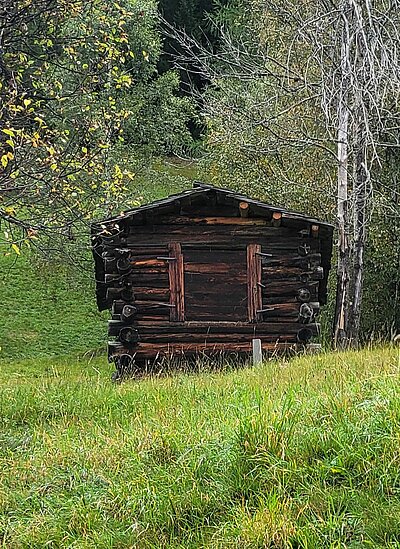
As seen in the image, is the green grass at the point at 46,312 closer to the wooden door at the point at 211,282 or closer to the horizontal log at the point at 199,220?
the horizontal log at the point at 199,220

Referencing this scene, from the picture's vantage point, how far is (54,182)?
8211 millimetres

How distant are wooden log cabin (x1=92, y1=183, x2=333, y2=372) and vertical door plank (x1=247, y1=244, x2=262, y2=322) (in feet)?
0.06

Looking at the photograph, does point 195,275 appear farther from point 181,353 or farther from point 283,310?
point 283,310

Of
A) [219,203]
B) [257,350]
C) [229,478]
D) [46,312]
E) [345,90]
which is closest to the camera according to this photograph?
[229,478]

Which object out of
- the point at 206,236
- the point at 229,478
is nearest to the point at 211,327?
the point at 206,236

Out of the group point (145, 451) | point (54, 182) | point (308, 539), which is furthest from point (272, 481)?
point (54, 182)

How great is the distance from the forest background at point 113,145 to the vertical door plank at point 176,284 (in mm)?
1341

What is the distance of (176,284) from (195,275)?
0.40m

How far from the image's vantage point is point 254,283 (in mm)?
13117

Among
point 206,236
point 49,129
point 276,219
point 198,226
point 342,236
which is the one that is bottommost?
point 342,236

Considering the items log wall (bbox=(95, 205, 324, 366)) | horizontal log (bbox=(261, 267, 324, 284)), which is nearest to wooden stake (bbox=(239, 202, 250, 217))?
log wall (bbox=(95, 205, 324, 366))

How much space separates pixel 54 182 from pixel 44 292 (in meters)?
20.7

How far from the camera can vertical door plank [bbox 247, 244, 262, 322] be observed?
1309 cm

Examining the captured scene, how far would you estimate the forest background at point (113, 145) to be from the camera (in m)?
8.41
